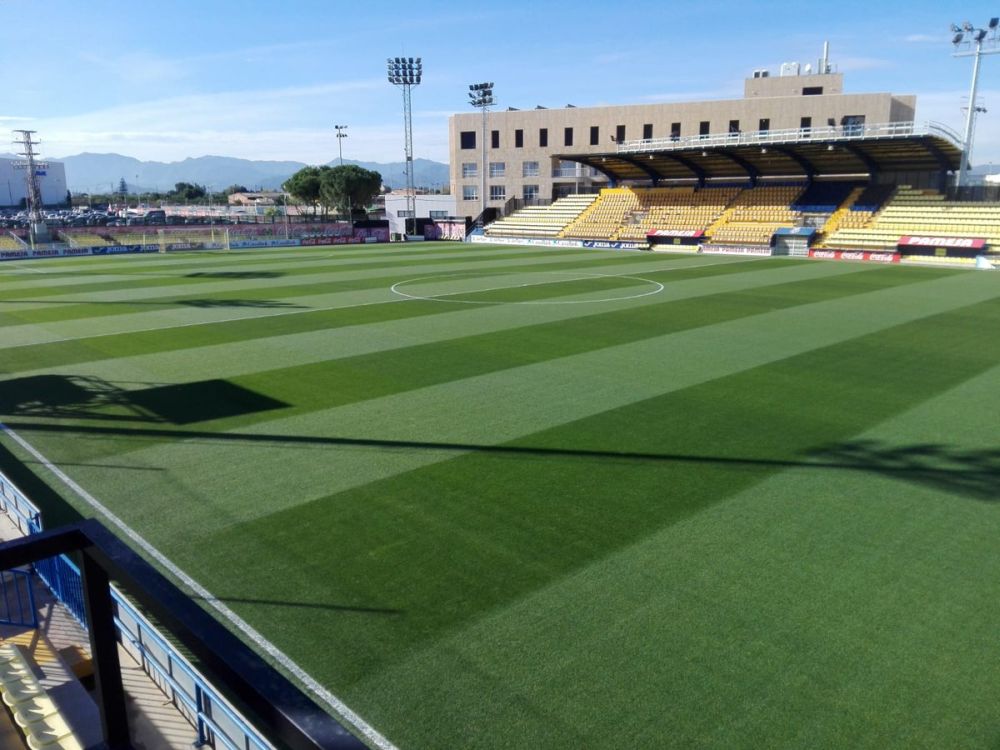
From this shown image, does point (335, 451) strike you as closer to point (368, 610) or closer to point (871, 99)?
point (368, 610)

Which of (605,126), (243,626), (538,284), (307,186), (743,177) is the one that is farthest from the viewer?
(307,186)

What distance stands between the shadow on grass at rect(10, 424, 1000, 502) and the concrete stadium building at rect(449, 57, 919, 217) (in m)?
50.3

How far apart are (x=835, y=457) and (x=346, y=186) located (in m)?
104

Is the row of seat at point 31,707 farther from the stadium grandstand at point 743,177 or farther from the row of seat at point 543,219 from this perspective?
the row of seat at point 543,219

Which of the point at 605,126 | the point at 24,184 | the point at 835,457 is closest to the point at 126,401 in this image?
the point at 835,457

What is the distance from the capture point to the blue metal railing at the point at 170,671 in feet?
17.0

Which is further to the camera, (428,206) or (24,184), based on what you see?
(24,184)

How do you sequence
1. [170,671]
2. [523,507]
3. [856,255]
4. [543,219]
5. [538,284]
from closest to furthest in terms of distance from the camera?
1. [170,671]
2. [523,507]
3. [538,284]
4. [856,255]
5. [543,219]

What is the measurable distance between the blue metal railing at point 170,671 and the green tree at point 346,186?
10317 centimetres

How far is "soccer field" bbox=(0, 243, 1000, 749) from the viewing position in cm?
594

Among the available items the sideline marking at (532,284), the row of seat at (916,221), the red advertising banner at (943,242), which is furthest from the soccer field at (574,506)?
the row of seat at (916,221)

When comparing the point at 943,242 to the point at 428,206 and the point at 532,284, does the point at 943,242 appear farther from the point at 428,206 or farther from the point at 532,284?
the point at 428,206

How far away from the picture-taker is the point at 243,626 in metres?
6.82

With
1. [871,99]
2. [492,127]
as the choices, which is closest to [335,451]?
[871,99]
